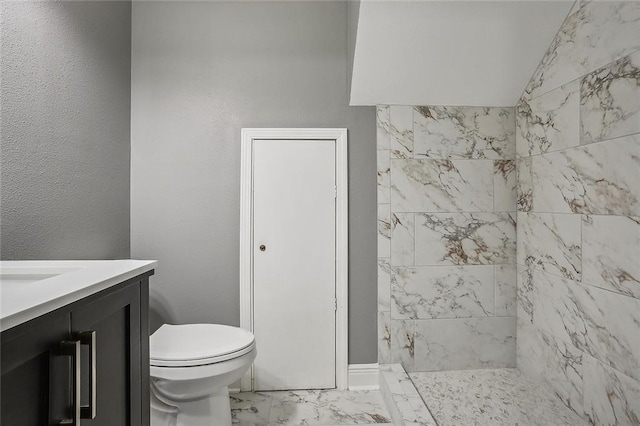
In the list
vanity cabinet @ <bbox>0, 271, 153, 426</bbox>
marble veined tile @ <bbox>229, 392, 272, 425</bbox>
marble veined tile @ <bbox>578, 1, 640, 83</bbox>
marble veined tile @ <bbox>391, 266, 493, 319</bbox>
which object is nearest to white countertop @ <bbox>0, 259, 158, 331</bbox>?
vanity cabinet @ <bbox>0, 271, 153, 426</bbox>

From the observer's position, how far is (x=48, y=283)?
33.4 inches

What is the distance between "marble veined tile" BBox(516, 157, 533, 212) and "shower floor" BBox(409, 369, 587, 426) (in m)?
1.01

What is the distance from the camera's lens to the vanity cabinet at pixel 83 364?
0.67 metres

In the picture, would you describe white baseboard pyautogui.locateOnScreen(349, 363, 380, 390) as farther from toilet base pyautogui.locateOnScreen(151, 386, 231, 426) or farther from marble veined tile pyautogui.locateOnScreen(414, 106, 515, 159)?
marble veined tile pyautogui.locateOnScreen(414, 106, 515, 159)

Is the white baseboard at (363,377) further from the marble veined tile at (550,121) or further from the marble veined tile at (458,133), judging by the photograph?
the marble veined tile at (550,121)

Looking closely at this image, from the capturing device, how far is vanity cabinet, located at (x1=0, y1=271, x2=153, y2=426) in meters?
0.67

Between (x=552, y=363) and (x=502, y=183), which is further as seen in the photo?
(x=502, y=183)

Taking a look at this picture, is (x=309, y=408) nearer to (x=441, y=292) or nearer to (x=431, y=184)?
(x=441, y=292)

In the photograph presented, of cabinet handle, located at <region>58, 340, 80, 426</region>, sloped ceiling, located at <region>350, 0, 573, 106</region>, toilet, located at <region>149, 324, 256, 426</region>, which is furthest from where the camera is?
sloped ceiling, located at <region>350, 0, 573, 106</region>

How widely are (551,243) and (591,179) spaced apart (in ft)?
1.46

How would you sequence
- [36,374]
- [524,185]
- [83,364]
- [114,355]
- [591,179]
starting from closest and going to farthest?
[36,374], [83,364], [114,355], [591,179], [524,185]

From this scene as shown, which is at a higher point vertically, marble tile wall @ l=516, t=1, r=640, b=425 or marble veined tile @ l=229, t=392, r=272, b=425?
marble tile wall @ l=516, t=1, r=640, b=425

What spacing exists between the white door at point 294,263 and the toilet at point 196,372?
502mm

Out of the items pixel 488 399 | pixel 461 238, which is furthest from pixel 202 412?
pixel 461 238
